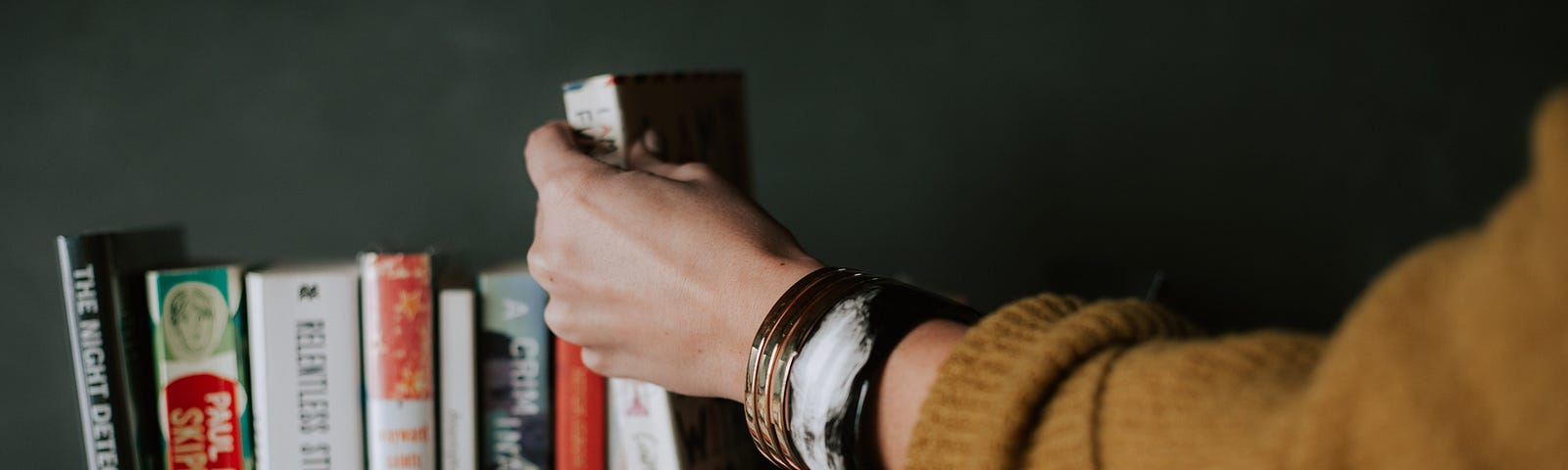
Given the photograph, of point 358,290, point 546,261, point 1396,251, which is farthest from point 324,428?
point 1396,251

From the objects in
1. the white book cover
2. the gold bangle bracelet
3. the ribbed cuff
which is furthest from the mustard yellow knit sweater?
the white book cover

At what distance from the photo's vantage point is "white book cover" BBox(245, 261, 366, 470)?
28.4 inches

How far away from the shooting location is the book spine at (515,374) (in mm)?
751

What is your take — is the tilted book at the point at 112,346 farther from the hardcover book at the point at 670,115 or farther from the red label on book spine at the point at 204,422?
the hardcover book at the point at 670,115

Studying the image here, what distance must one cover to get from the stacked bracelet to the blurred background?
53 cm

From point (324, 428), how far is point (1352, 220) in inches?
39.6

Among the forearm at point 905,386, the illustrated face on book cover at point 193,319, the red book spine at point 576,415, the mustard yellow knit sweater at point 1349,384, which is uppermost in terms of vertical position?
the mustard yellow knit sweater at point 1349,384

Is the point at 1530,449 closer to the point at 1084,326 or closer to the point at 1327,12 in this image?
the point at 1084,326

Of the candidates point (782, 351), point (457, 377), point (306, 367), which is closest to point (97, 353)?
point (306, 367)

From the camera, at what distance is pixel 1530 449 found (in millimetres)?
270

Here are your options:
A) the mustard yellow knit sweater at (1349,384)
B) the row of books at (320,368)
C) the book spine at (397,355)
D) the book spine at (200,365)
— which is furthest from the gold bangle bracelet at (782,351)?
the book spine at (200,365)

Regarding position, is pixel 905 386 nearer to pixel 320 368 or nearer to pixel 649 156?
pixel 649 156

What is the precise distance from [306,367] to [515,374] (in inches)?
5.9

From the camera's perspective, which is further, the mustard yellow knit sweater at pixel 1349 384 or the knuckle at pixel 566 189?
the knuckle at pixel 566 189
